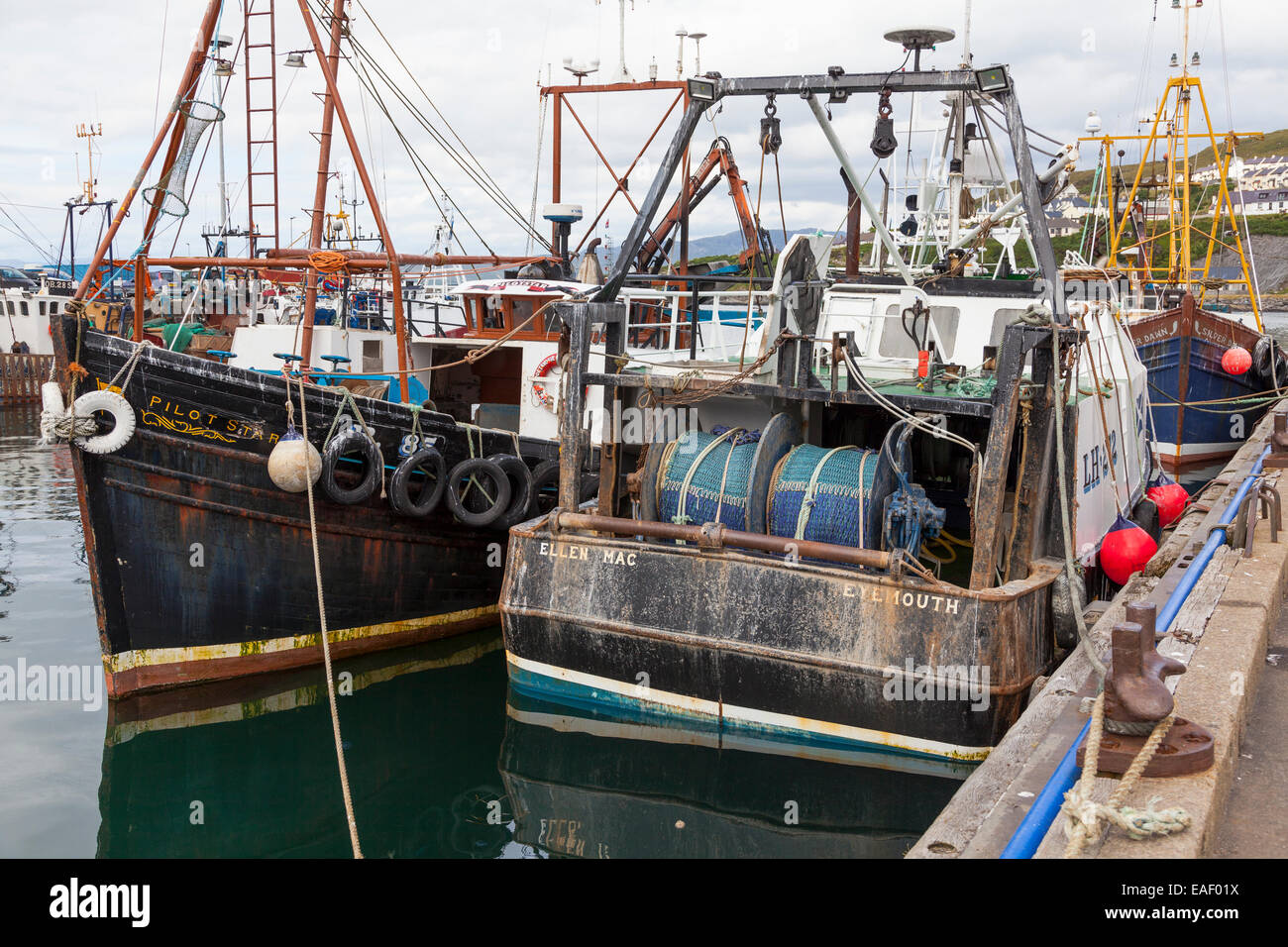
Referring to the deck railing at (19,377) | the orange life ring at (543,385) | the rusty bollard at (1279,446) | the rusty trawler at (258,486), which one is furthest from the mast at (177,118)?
the deck railing at (19,377)

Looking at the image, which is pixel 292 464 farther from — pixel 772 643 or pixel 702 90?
pixel 702 90

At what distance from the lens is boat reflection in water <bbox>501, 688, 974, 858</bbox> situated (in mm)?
7281

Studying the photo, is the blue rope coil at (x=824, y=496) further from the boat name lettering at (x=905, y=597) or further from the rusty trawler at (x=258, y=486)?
the rusty trawler at (x=258, y=486)

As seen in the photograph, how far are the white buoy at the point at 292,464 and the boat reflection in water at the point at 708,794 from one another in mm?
3160

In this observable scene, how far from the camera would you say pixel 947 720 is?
24.4ft

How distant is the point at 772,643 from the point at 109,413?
5.89 metres

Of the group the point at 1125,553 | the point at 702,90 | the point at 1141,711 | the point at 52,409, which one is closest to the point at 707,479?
the point at 702,90

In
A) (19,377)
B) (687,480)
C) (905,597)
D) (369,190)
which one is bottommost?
(19,377)

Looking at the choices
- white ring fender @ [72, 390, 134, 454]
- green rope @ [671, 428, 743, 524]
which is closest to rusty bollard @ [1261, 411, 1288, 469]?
green rope @ [671, 428, 743, 524]

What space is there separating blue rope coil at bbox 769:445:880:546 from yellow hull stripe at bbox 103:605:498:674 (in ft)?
14.9

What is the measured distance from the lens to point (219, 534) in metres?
9.66
